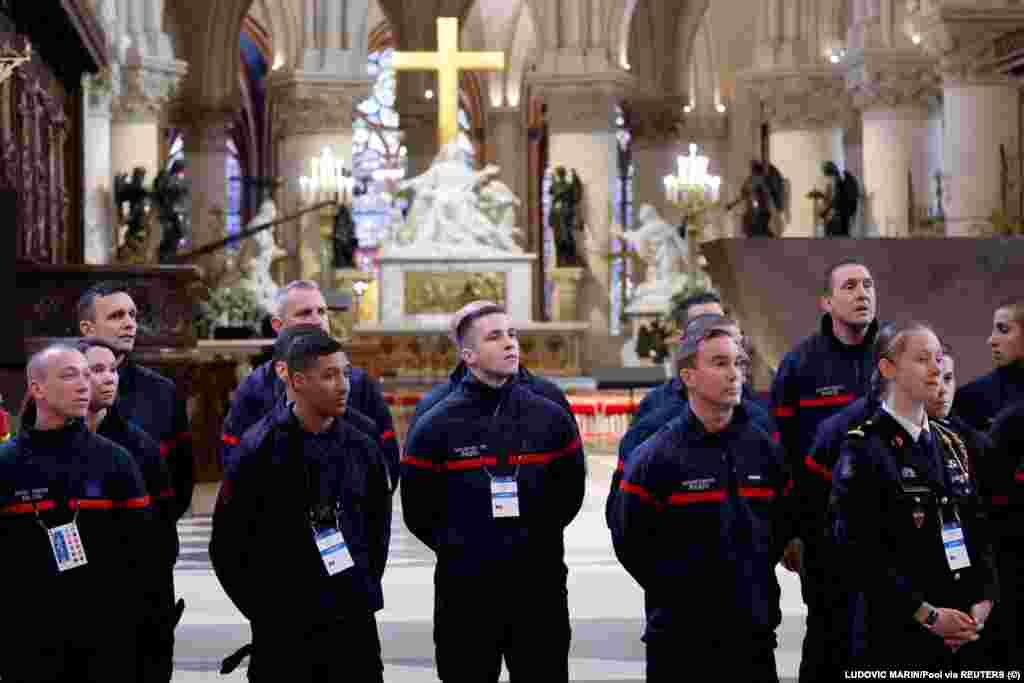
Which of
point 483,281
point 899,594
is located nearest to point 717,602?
point 899,594

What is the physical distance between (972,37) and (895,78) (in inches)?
242

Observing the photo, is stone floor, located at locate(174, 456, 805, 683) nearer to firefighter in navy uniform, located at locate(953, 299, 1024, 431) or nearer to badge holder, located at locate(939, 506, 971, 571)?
firefighter in navy uniform, located at locate(953, 299, 1024, 431)

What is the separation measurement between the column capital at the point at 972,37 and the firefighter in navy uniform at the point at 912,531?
17385mm

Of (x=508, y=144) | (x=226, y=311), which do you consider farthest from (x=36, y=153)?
(x=508, y=144)

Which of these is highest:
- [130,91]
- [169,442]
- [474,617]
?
[130,91]

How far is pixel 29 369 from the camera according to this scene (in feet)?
20.8

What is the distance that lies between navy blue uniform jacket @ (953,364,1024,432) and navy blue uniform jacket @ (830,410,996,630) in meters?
1.43

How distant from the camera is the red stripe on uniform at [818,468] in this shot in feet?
22.0

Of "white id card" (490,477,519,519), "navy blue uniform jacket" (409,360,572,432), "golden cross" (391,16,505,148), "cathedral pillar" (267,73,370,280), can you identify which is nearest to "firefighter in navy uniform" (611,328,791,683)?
"white id card" (490,477,519,519)

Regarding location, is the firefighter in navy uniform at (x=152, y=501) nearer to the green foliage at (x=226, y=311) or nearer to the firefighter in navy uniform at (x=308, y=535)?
the firefighter in navy uniform at (x=308, y=535)

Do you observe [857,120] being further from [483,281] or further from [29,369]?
[29,369]

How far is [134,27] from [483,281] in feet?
21.7

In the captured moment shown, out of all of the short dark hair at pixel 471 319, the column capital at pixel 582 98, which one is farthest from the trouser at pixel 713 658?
the column capital at pixel 582 98

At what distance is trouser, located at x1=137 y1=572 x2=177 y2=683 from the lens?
21.1 feet
